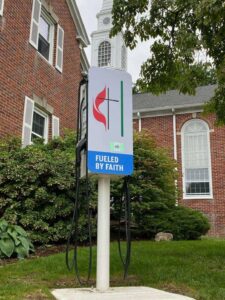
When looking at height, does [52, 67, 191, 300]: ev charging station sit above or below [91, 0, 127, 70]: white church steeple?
below

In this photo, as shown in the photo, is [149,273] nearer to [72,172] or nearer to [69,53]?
[72,172]

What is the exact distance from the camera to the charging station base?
310cm

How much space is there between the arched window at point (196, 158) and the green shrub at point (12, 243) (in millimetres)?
11247

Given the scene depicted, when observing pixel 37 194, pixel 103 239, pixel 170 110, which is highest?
pixel 170 110

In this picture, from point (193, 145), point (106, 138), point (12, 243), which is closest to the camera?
point (106, 138)

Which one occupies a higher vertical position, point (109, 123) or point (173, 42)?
point (173, 42)

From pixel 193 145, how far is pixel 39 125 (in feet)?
27.8

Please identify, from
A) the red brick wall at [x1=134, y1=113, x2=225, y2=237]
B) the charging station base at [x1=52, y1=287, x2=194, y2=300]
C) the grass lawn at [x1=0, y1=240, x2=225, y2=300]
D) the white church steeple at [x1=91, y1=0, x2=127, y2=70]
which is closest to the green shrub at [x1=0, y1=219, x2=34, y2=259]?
the grass lawn at [x1=0, y1=240, x2=225, y2=300]

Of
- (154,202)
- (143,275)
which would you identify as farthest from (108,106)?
(154,202)

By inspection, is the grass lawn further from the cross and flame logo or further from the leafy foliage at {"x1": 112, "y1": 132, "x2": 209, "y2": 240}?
the leafy foliage at {"x1": 112, "y1": 132, "x2": 209, "y2": 240}

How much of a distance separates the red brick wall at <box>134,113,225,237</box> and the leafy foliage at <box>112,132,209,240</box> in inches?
143

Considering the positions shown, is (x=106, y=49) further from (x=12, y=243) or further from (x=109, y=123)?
(x=109, y=123)

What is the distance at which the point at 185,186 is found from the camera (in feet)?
55.7

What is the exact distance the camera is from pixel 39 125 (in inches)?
440
